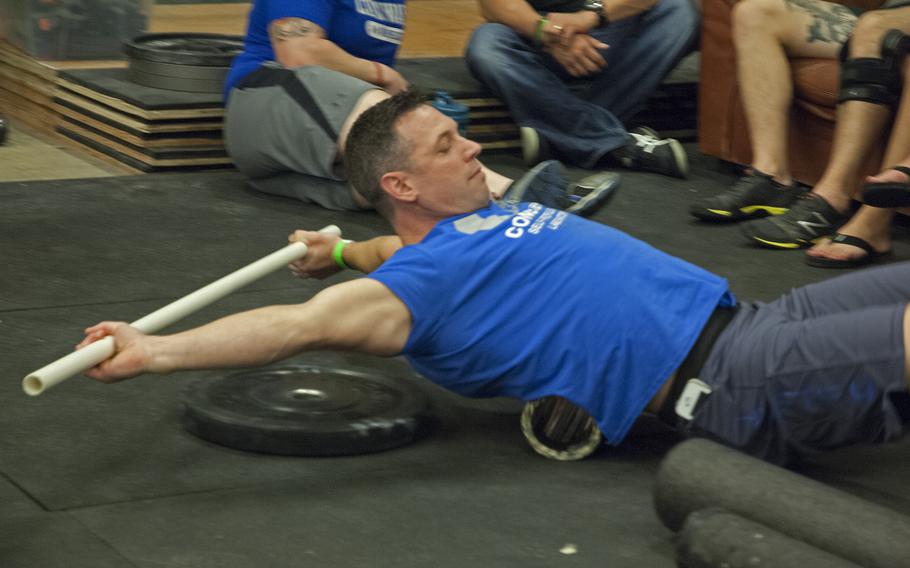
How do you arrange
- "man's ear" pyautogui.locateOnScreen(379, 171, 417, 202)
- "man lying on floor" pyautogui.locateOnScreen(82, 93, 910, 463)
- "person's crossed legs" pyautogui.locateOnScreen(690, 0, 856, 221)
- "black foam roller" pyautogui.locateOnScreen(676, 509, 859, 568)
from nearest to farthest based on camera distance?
1. "black foam roller" pyautogui.locateOnScreen(676, 509, 859, 568)
2. "man lying on floor" pyautogui.locateOnScreen(82, 93, 910, 463)
3. "man's ear" pyautogui.locateOnScreen(379, 171, 417, 202)
4. "person's crossed legs" pyautogui.locateOnScreen(690, 0, 856, 221)

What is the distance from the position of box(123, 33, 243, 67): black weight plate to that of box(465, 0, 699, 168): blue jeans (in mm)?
805

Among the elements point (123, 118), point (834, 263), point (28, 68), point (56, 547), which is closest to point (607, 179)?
point (834, 263)

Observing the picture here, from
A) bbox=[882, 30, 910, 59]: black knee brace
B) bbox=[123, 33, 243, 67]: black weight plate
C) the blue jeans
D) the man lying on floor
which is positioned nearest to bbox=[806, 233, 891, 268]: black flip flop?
bbox=[882, 30, 910, 59]: black knee brace

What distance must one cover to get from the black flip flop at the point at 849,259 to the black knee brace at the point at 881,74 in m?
0.38

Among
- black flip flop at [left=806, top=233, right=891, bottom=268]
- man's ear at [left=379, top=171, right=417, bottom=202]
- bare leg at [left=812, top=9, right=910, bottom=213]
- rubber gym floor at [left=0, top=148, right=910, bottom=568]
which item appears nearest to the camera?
rubber gym floor at [left=0, top=148, right=910, bottom=568]

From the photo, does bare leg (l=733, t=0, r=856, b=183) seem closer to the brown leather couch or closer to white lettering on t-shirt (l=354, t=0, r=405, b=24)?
the brown leather couch

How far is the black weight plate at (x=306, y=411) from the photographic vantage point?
2.35 metres

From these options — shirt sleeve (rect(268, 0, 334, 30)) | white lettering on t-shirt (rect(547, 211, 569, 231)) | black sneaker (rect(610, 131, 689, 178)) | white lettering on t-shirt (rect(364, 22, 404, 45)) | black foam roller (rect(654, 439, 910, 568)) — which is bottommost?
black sneaker (rect(610, 131, 689, 178))

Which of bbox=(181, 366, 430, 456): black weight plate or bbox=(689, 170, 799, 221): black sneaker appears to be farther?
bbox=(689, 170, 799, 221): black sneaker

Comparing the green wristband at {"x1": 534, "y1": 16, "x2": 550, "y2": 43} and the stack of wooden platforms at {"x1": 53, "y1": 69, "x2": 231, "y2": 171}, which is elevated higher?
the green wristband at {"x1": 534, "y1": 16, "x2": 550, "y2": 43}

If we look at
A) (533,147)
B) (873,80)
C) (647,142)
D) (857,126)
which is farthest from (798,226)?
(533,147)

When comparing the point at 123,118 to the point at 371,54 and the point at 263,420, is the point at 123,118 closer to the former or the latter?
the point at 371,54

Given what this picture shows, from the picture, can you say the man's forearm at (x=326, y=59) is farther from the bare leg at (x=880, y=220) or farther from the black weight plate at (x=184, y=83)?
the bare leg at (x=880, y=220)

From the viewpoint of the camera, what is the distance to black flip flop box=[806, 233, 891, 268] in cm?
361
